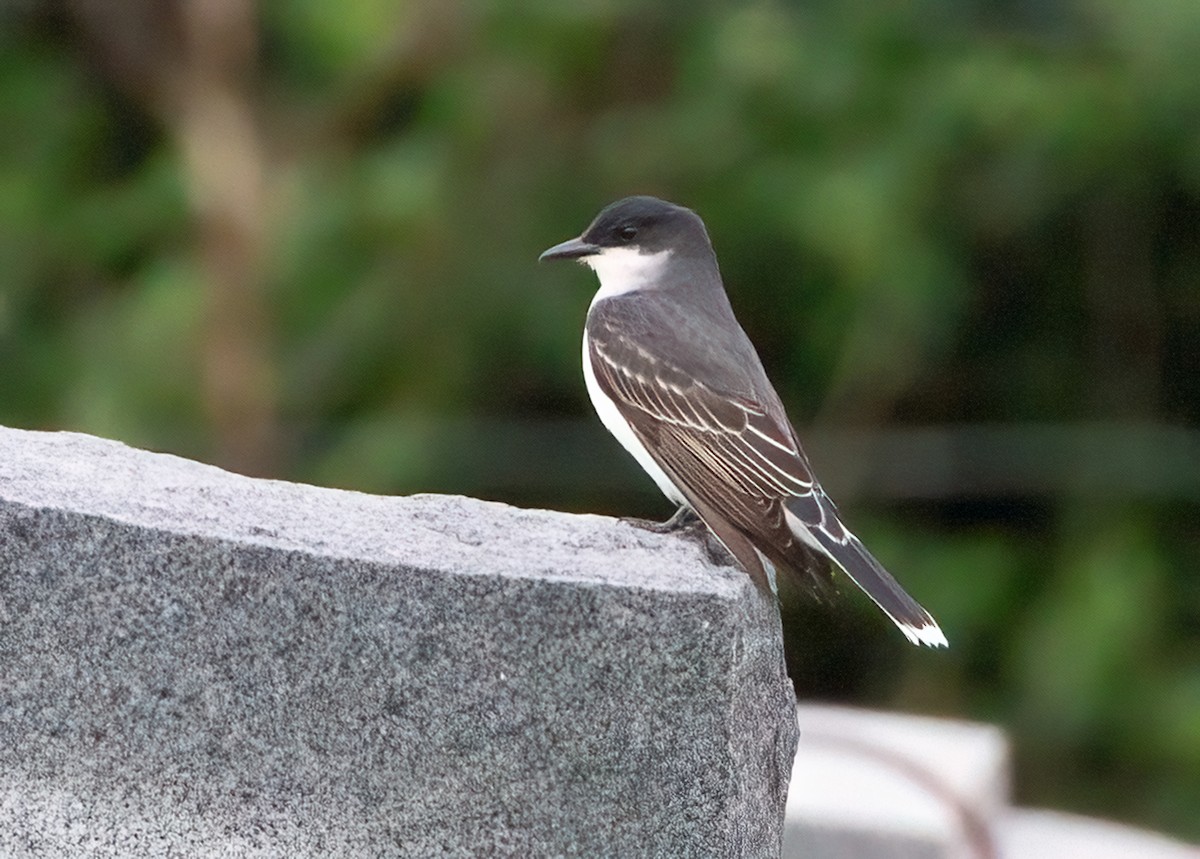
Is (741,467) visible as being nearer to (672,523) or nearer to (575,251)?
(672,523)

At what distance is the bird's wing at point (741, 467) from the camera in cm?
351

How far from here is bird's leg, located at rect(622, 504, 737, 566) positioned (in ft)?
11.0

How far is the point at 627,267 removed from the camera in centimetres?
443

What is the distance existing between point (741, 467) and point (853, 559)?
0.88 ft

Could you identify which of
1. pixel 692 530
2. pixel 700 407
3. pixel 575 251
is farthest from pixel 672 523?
pixel 575 251

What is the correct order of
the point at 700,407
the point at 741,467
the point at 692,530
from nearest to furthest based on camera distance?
the point at 692,530 < the point at 741,467 < the point at 700,407

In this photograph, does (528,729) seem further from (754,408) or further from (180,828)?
(754,408)

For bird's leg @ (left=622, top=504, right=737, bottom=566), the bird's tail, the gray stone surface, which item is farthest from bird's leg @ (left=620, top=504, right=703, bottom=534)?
the gray stone surface

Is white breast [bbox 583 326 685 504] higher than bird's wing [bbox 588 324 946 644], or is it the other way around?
bird's wing [bbox 588 324 946 644]

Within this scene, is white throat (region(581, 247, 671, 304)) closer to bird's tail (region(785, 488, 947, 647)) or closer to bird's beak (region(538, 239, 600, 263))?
bird's beak (region(538, 239, 600, 263))

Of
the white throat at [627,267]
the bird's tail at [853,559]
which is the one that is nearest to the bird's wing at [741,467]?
the bird's tail at [853,559]

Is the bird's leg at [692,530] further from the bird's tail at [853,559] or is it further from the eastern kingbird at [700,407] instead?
the bird's tail at [853,559]

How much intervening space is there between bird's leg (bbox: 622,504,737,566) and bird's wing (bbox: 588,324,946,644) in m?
0.02

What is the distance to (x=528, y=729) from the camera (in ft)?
9.84
